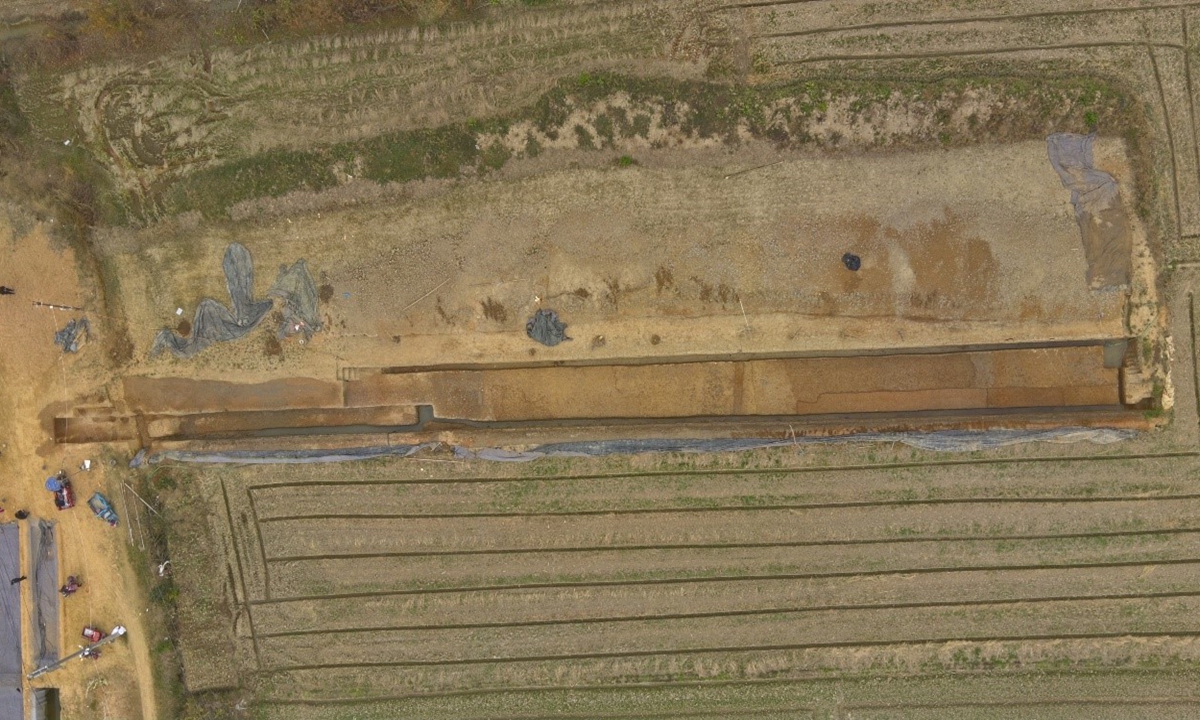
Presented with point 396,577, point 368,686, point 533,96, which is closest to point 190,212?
point 533,96

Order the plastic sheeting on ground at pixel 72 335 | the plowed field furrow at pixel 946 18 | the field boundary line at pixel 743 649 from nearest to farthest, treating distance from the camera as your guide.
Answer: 1. the plowed field furrow at pixel 946 18
2. the field boundary line at pixel 743 649
3. the plastic sheeting on ground at pixel 72 335

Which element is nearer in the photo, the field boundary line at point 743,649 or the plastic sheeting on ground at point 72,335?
the field boundary line at point 743,649

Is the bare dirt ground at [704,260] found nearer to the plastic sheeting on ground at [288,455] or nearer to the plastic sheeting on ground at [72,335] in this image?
the plastic sheeting on ground at [288,455]

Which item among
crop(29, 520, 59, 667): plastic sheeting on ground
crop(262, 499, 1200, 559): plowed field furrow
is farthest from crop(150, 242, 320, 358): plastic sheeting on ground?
crop(29, 520, 59, 667): plastic sheeting on ground

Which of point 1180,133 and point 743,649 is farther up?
point 1180,133

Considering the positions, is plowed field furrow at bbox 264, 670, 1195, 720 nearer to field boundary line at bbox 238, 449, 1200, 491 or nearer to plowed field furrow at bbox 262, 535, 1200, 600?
plowed field furrow at bbox 262, 535, 1200, 600

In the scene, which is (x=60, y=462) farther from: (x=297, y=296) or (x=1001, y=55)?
(x=1001, y=55)

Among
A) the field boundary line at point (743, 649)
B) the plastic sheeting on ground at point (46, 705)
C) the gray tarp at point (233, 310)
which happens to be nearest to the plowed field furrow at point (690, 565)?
the field boundary line at point (743, 649)

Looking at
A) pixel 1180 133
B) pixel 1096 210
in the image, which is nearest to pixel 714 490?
pixel 1096 210
